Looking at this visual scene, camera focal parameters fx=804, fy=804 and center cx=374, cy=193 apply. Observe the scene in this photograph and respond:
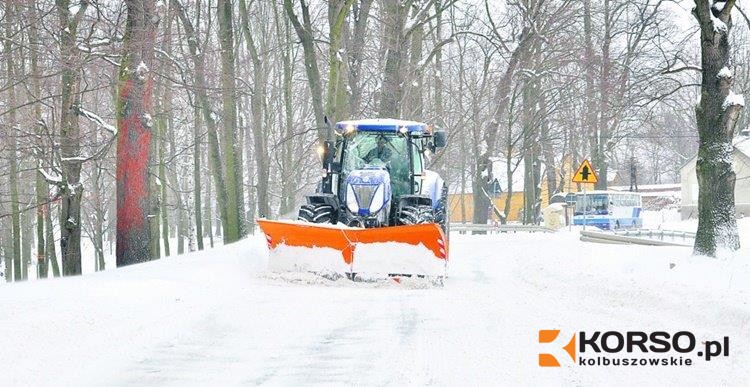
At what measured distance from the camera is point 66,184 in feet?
62.5

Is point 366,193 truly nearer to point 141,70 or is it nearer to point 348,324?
point 348,324

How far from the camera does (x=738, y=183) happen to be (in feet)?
156

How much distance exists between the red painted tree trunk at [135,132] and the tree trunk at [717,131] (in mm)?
9909

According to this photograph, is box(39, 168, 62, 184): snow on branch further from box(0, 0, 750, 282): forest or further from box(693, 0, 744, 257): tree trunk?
box(693, 0, 744, 257): tree trunk

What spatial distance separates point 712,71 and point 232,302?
881cm

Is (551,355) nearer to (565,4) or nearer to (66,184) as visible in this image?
(66,184)

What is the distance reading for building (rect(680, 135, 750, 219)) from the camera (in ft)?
152

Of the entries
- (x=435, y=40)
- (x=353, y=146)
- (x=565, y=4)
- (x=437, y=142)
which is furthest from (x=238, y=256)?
(x=435, y=40)

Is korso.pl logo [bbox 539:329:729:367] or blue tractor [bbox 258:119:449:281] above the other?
blue tractor [bbox 258:119:449:281]

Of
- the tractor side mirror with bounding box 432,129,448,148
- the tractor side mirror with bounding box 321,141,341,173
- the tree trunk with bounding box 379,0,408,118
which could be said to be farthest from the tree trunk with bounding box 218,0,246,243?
the tractor side mirror with bounding box 432,129,448,148

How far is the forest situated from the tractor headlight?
2684mm

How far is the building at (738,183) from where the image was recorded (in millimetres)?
46466

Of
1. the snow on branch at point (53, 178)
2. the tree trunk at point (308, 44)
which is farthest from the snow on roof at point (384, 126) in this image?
the tree trunk at point (308, 44)

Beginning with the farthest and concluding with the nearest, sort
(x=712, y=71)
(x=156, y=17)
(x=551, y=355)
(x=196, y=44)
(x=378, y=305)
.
A: (x=196, y=44) < (x=156, y=17) < (x=712, y=71) < (x=378, y=305) < (x=551, y=355)
